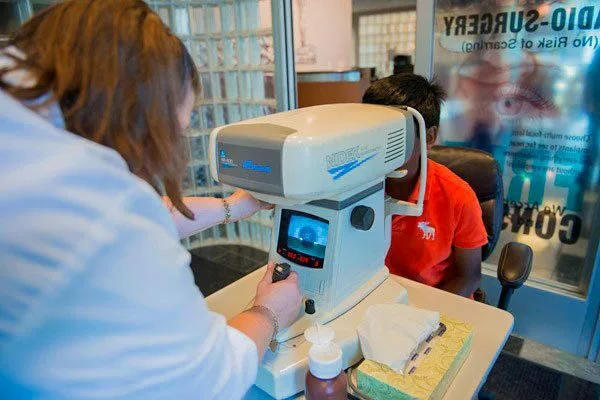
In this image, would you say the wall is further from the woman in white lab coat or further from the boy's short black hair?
the woman in white lab coat

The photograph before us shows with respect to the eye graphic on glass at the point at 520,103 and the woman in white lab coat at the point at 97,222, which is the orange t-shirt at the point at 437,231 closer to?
the woman in white lab coat at the point at 97,222

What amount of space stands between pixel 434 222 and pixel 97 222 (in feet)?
3.17

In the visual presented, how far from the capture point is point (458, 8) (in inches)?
72.4

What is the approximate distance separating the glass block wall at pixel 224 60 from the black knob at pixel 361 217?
1548 millimetres

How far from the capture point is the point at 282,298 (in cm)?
73

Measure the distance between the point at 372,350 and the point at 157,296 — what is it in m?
0.41

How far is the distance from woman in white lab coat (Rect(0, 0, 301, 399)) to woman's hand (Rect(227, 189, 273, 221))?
1.49ft

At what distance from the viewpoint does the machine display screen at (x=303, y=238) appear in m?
0.78

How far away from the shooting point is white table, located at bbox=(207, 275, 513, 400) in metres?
0.71

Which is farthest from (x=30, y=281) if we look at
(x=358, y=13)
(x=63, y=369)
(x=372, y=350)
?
(x=358, y=13)

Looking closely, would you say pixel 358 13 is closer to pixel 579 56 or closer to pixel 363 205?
pixel 579 56

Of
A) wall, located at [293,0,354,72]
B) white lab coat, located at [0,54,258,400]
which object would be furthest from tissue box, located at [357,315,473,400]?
wall, located at [293,0,354,72]

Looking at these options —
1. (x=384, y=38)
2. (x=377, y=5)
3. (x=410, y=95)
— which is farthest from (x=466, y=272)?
(x=384, y=38)

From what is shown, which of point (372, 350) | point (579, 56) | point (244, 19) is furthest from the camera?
point (244, 19)
